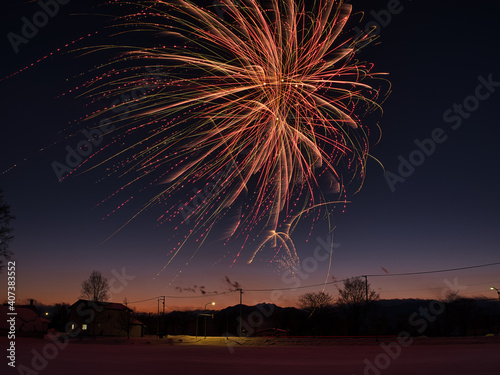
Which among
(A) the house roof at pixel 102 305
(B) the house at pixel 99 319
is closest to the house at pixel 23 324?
(B) the house at pixel 99 319

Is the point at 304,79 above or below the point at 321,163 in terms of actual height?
above

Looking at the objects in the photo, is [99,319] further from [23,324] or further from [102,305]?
[23,324]

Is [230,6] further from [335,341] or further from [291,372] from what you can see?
[335,341]

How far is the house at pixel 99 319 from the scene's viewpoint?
7406 centimetres

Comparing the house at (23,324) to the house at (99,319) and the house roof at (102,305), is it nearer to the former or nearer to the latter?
the house at (99,319)

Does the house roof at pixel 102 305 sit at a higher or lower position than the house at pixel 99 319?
higher

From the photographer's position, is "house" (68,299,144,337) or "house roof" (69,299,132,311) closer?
"house" (68,299,144,337)

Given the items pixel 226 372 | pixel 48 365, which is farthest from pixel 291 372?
pixel 48 365

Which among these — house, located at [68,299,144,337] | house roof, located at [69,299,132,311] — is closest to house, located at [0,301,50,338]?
house, located at [68,299,144,337]

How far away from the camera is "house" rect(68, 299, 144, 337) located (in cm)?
7406

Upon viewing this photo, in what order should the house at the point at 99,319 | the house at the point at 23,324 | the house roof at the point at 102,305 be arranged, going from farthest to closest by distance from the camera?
the house roof at the point at 102,305 → the house at the point at 99,319 → the house at the point at 23,324

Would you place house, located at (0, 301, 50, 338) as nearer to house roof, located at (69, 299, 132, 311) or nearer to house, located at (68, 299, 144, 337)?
house, located at (68, 299, 144, 337)

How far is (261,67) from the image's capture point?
16.5 meters

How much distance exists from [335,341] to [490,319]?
3168 inches
